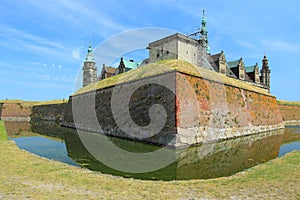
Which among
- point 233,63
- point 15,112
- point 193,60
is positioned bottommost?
point 15,112

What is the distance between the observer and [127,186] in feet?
16.1

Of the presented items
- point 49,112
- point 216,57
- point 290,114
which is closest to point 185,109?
point 216,57

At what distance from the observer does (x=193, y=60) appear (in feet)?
99.1

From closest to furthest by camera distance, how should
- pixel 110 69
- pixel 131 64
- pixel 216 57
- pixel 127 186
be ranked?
1. pixel 127 186
2. pixel 216 57
3. pixel 131 64
4. pixel 110 69

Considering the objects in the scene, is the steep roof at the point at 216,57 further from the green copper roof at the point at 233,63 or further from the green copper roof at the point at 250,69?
the green copper roof at the point at 250,69

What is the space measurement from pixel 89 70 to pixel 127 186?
2022 inches

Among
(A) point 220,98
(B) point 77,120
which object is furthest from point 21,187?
(B) point 77,120

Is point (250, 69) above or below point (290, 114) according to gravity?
above

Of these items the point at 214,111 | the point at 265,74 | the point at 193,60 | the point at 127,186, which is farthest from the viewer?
the point at 265,74

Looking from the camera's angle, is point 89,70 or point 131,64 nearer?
point 131,64

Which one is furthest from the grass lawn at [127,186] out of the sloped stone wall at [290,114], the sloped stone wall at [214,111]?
the sloped stone wall at [290,114]

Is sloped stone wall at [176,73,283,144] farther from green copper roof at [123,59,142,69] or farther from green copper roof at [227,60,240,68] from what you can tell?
green copper roof at [123,59,142,69]

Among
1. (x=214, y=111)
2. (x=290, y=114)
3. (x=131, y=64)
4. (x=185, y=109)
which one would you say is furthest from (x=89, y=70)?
(x=185, y=109)

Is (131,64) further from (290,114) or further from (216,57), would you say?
(290,114)
